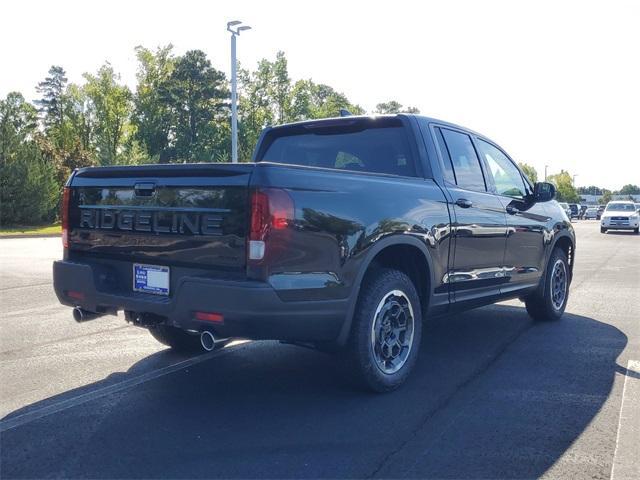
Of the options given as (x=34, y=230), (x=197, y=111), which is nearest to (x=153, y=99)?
(x=197, y=111)

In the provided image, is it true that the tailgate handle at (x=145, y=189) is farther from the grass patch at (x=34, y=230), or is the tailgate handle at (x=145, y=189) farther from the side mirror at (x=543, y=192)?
the grass patch at (x=34, y=230)

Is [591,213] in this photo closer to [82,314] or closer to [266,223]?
[82,314]

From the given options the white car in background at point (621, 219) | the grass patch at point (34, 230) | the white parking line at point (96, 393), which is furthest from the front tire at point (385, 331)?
the white car in background at point (621, 219)

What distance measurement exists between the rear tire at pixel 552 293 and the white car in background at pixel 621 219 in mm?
27111

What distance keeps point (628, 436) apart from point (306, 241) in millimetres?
2136

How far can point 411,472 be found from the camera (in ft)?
9.87

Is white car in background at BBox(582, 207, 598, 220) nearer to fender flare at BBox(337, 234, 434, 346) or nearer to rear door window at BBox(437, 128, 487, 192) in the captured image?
rear door window at BBox(437, 128, 487, 192)

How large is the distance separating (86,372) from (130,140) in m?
44.0

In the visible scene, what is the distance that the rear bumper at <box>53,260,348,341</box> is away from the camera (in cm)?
338

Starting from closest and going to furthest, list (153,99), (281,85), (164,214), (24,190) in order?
(164,214) < (24,190) < (281,85) < (153,99)

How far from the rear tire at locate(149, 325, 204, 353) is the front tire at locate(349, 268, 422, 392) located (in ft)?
5.77

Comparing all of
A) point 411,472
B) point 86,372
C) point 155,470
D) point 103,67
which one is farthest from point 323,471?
point 103,67

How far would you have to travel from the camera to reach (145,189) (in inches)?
154

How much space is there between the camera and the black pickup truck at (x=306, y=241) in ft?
11.4
